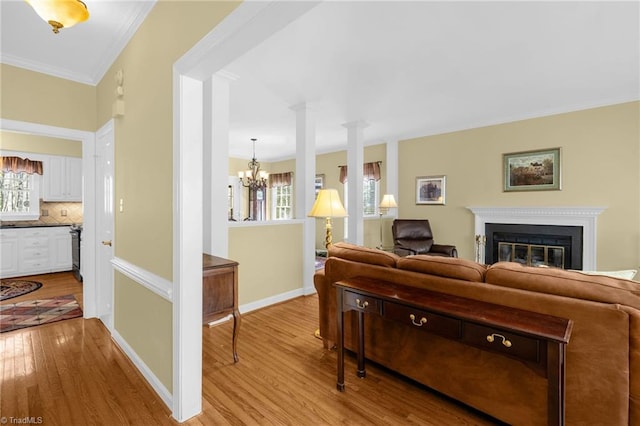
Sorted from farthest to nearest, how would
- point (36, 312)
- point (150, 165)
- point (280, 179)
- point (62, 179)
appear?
1. point (280, 179)
2. point (62, 179)
3. point (36, 312)
4. point (150, 165)

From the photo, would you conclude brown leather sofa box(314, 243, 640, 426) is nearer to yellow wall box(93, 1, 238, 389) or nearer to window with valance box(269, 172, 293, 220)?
yellow wall box(93, 1, 238, 389)

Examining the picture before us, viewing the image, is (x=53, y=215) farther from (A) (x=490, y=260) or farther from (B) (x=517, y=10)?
Result: (A) (x=490, y=260)

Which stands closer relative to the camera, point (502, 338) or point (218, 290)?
point (502, 338)

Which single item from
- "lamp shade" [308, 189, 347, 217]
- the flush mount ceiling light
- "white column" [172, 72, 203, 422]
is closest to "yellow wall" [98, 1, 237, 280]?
"white column" [172, 72, 203, 422]

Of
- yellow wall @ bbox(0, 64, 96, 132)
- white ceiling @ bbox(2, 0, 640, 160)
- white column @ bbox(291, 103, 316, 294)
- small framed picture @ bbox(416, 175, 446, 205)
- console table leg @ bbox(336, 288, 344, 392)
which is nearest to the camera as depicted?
console table leg @ bbox(336, 288, 344, 392)

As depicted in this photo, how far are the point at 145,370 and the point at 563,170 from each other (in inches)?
229

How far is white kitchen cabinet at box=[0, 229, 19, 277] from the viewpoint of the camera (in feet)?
16.6

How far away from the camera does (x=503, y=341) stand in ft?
4.55

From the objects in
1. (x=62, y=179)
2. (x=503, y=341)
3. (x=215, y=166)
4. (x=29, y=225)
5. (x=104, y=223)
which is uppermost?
(x=62, y=179)

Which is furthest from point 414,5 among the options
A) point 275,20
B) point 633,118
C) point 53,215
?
point 53,215

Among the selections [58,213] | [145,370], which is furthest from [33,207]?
[145,370]

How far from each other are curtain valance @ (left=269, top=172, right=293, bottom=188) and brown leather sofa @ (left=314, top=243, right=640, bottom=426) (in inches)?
269

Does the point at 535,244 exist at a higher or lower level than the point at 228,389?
higher

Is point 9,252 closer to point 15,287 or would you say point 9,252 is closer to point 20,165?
point 15,287
